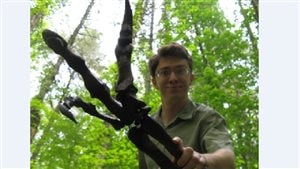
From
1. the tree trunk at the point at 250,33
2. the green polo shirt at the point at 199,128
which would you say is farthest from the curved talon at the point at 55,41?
the tree trunk at the point at 250,33

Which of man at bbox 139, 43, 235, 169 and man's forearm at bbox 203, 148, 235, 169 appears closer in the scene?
man's forearm at bbox 203, 148, 235, 169

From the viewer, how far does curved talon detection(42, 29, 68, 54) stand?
1.26 feet

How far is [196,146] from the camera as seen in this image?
0.63m

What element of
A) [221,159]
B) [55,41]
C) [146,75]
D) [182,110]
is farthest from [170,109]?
[146,75]

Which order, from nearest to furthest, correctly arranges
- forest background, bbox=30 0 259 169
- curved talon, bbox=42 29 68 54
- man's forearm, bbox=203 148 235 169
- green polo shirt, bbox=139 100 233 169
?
curved talon, bbox=42 29 68 54
man's forearm, bbox=203 148 235 169
green polo shirt, bbox=139 100 233 169
forest background, bbox=30 0 259 169

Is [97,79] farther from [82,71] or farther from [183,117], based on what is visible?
[183,117]

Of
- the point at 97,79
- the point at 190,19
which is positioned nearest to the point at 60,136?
the point at 190,19

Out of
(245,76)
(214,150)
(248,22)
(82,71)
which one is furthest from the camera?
(248,22)

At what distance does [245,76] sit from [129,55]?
340 cm

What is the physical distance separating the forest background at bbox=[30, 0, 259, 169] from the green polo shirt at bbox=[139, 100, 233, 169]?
2308 mm

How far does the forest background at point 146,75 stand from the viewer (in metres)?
3.46

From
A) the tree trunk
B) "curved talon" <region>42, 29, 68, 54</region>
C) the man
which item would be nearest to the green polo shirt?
the man

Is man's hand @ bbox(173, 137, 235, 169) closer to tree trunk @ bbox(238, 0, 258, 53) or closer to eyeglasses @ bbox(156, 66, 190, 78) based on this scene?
eyeglasses @ bbox(156, 66, 190, 78)

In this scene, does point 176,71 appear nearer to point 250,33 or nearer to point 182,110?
point 182,110
